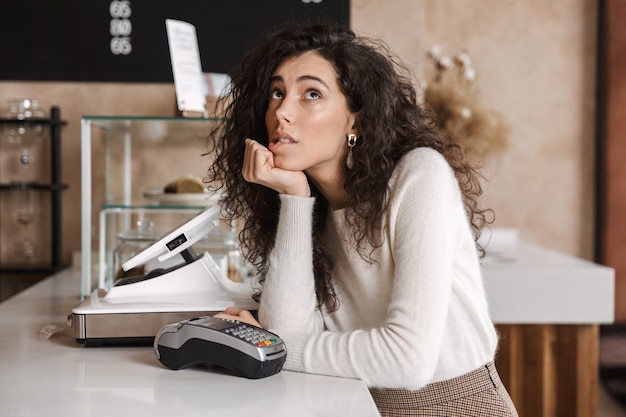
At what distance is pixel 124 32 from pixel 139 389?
69.3 inches

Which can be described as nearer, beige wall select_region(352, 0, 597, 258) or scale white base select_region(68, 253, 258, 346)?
scale white base select_region(68, 253, 258, 346)

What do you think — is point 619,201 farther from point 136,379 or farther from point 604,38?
point 136,379

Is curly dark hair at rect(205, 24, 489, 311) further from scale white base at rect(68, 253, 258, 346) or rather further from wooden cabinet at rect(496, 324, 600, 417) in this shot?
wooden cabinet at rect(496, 324, 600, 417)

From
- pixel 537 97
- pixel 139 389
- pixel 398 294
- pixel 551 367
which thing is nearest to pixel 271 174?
pixel 398 294

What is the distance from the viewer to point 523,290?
2533mm

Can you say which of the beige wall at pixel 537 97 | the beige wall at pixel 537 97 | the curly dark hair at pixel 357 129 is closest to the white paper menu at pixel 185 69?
the curly dark hair at pixel 357 129

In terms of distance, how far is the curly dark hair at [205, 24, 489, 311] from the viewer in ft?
4.33

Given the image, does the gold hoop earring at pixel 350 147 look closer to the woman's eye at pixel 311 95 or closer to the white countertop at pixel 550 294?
the woman's eye at pixel 311 95

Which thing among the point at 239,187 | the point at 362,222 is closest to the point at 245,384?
the point at 362,222

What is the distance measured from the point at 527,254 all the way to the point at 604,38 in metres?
1.52

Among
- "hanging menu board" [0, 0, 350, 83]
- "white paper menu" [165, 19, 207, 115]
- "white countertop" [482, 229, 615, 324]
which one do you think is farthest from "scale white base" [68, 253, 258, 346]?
"hanging menu board" [0, 0, 350, 83]

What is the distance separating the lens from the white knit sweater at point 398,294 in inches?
46.4

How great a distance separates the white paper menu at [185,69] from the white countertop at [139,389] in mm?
814

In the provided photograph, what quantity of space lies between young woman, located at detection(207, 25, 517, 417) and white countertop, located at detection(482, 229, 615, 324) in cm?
119
